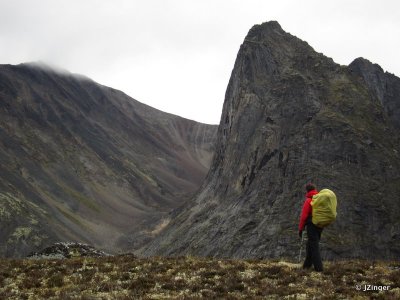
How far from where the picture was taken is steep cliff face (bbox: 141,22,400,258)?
70.1m

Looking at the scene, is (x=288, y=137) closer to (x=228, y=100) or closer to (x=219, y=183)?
(x=219, y=183)

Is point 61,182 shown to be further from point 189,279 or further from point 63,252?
point 189,279

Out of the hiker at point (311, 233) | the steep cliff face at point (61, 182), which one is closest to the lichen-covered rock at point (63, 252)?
the hiker at point (311, 233)

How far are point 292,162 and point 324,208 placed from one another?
65.0 meters

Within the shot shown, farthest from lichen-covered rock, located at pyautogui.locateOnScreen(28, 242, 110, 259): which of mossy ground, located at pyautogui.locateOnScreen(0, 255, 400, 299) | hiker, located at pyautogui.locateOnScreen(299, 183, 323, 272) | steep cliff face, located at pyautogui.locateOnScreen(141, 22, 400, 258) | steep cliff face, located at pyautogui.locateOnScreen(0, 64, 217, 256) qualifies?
steep cliff face, located at pyautogui.locateOnScreen(0, 64, 217, 256)

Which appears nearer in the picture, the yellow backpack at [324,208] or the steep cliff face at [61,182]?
the yellow backpack at [324,208]

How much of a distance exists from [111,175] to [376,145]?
109 metres

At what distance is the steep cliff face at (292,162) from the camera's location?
70125 millimetres

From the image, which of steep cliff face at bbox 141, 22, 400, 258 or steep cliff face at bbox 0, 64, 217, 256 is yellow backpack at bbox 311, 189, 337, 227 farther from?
steep cliff face at bbox 0, 64, 217, 256

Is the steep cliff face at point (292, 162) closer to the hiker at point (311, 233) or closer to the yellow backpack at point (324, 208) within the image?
the hiker at point (311, 233)

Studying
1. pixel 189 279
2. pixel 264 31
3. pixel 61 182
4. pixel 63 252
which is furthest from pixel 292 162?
pixel 61 182

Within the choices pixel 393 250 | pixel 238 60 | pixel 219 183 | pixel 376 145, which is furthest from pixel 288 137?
pixel 238 60

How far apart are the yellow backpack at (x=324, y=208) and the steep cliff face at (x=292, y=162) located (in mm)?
45083

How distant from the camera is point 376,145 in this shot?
85250 millimetres
